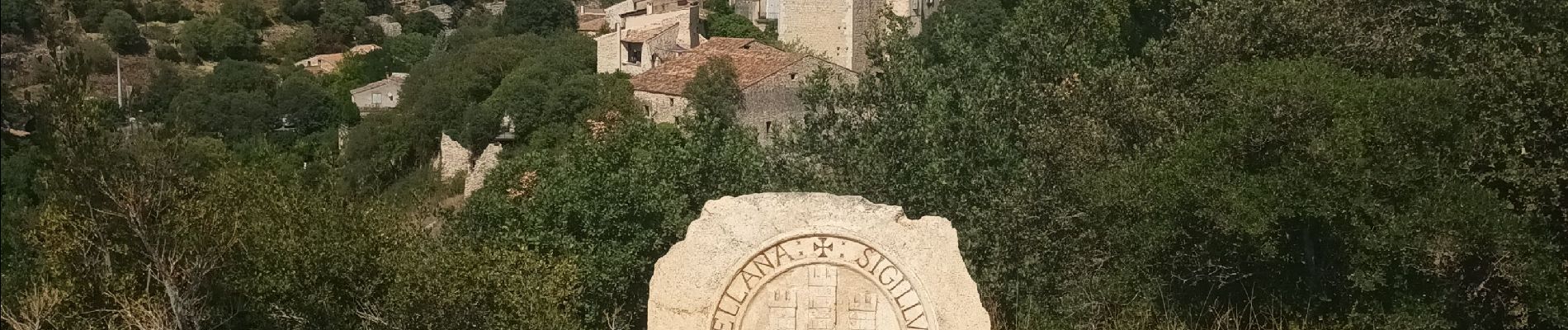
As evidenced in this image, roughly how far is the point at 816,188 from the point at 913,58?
3.05 meters

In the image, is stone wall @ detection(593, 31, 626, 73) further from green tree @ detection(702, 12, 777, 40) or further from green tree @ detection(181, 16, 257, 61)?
green tree @ detection(181, 16, 257, 61)

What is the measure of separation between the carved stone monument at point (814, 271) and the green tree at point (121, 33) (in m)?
71.5

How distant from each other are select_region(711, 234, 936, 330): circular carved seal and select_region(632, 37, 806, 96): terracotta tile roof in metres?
25.4

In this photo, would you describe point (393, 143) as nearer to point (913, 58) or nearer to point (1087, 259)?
point (913, 58)

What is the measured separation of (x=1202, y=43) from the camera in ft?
58.7

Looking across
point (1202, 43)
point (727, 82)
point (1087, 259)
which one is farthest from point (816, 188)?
point (727, 82)

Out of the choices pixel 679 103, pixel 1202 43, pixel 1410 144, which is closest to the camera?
pixel 1410 144

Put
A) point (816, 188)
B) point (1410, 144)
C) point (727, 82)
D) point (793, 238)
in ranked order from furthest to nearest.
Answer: point (727, 82), point (816, 188), point (1410, 144), point (793, 238)

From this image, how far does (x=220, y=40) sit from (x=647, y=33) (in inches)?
1828

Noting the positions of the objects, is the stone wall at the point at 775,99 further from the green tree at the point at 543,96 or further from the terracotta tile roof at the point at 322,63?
the terracotta tile roof at the point at 322,63

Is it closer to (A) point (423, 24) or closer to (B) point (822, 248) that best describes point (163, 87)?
(A) point (423, 24)

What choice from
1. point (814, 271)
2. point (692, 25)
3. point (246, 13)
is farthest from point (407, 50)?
point (814, 271)

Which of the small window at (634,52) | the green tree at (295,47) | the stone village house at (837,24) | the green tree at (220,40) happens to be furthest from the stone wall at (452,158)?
the green tree at (295,47)

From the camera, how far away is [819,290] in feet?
29.6
